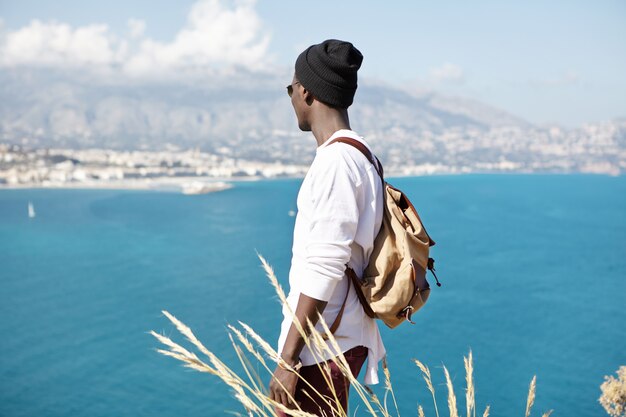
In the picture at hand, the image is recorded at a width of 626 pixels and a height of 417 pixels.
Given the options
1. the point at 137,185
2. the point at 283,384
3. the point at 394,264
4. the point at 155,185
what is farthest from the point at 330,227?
the point at 155,185

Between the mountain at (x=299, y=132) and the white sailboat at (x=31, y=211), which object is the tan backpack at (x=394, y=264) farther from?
the mountain at (x=299, y=132)

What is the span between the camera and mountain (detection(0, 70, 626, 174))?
99.4m

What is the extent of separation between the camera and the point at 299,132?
524 ft

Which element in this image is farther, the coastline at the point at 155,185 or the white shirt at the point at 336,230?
the coastline at the point at 155,185

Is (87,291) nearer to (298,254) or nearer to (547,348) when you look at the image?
(547,348)

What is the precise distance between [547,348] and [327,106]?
20.9 metres

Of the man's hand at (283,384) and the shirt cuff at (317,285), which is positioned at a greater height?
the shirt cuff at (317,285)

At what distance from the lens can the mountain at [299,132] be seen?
99.4 meters

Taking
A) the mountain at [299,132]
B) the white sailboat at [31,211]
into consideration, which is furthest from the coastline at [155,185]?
the mountain at [299,132]

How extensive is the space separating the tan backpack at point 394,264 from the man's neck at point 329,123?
0.08m

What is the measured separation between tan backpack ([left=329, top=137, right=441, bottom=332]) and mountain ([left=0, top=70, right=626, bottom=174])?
3238 inches

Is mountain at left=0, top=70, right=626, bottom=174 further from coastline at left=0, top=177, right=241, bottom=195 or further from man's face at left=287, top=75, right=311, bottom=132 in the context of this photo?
man's face at left=287, top=75, right=311, bottom=132

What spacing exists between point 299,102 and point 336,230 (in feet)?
0.90

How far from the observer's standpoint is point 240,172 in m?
75.6
